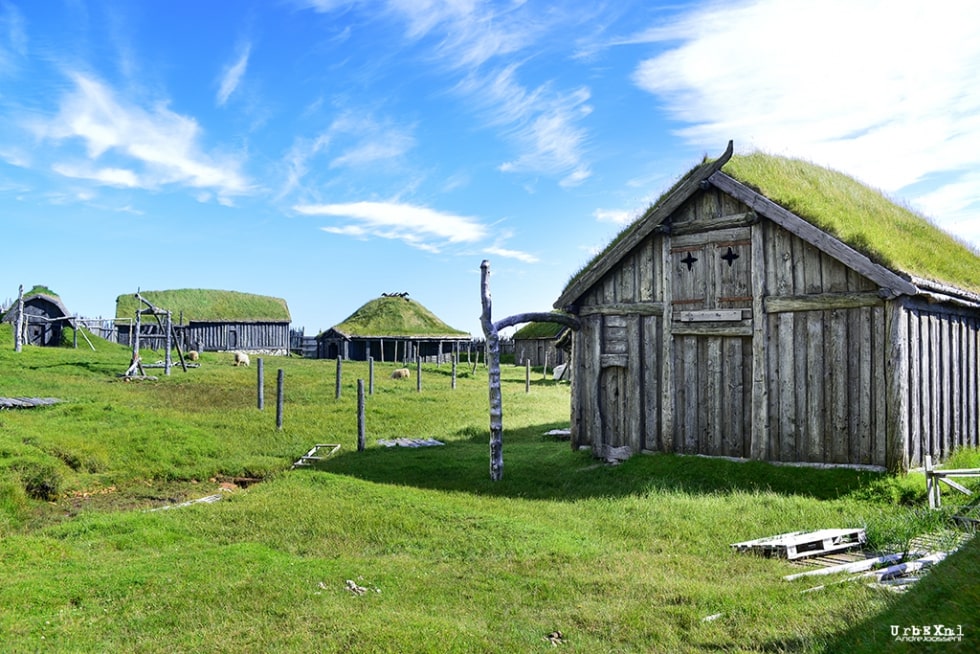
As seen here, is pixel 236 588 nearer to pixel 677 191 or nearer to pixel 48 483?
pixel 48 483

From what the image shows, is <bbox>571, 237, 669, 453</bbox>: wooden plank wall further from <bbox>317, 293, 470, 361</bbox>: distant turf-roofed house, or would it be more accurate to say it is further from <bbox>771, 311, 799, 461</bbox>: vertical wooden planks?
<bbox>317, 293, 470, 361</bbox>: distant turf-roofed house

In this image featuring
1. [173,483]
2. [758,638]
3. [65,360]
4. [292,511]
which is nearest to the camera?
[758,638]

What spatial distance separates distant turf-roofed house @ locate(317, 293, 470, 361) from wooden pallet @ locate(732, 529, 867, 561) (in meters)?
48.5

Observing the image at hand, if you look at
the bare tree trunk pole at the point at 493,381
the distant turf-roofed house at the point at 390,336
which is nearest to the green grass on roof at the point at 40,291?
the distant turf-roofed house at the point at 390,336

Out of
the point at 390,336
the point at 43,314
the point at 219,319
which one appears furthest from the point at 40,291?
the point at 390,336

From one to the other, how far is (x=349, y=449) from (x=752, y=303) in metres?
11.5

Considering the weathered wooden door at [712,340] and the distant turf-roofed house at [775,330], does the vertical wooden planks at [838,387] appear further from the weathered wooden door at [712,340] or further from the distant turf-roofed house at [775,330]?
the weathered wooden door at [712,340]

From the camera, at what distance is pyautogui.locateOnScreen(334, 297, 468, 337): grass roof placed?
5875 cm

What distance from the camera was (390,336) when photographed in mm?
57531

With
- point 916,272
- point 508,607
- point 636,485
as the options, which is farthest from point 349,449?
point 916,272

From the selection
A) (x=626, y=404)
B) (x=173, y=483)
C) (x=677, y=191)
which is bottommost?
(x=173, y=483)

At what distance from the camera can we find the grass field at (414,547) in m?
6.37

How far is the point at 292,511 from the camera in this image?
12008 millimetres

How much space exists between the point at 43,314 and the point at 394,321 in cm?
2747
